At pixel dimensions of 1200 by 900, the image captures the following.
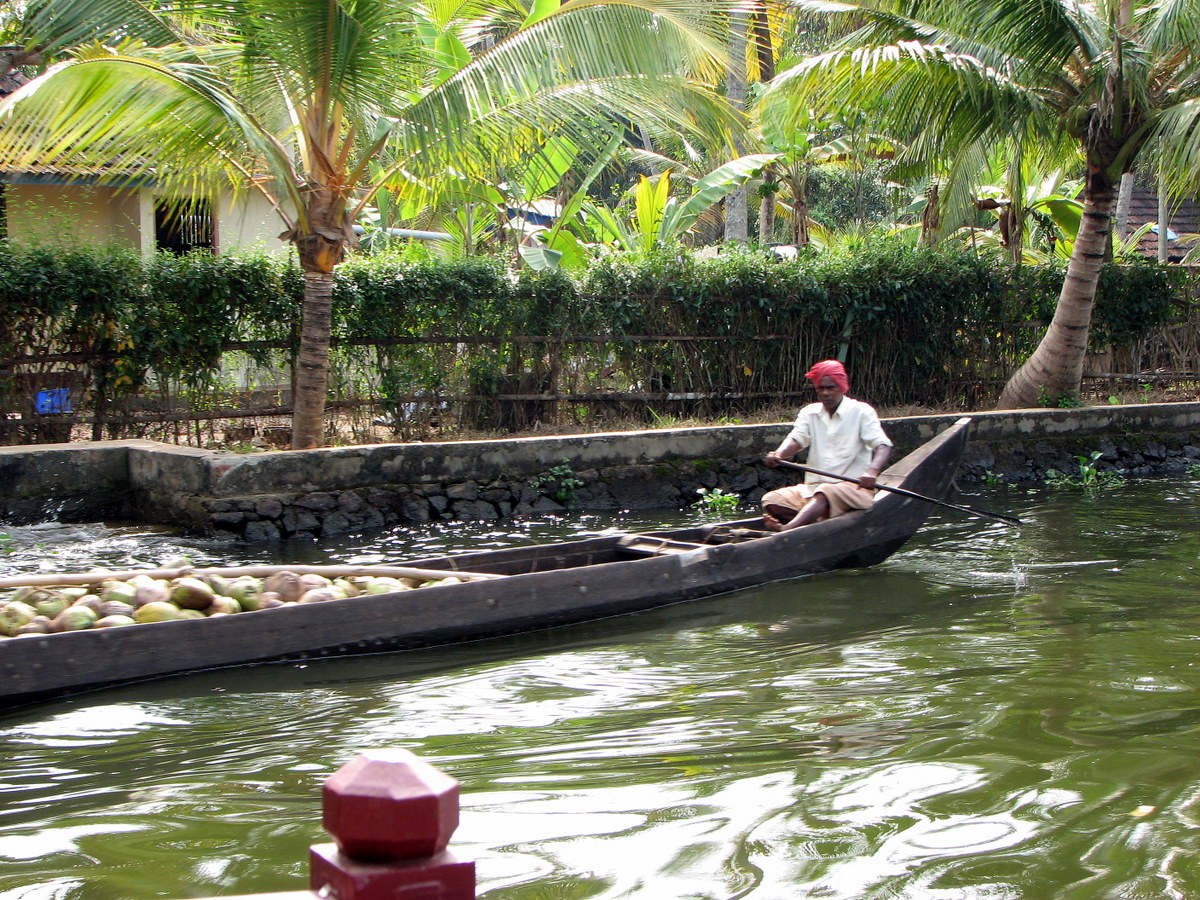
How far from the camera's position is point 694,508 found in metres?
11.3

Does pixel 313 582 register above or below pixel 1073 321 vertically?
below

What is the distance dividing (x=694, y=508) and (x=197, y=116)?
566cm

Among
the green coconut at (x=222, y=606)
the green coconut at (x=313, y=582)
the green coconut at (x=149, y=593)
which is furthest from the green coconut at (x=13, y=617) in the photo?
the green coconut at (x=313, y=582)

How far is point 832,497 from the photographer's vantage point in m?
8.14

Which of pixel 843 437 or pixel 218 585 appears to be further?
pixel 843 437

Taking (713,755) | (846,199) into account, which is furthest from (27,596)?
(846,199)

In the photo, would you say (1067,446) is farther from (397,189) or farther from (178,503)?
(178,503)

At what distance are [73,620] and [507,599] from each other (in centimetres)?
219

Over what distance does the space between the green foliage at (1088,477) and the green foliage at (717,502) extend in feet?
12.5

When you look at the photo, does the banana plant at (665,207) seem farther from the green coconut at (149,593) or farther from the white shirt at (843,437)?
the green coconut at (149,593)

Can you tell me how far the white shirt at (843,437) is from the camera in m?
8.11

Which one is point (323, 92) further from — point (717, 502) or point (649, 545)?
point (717, 502)

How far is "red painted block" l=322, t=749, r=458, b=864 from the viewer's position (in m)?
1.46

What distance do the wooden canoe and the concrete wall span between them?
9.43ft
